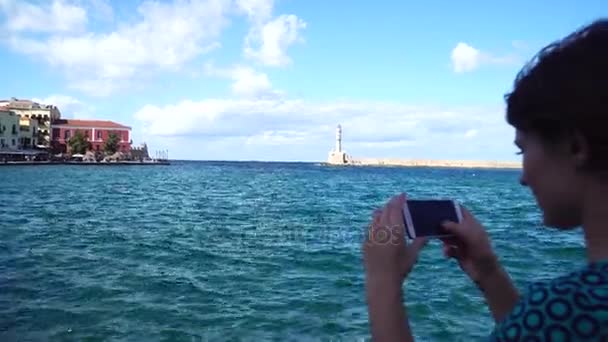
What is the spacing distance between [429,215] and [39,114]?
117 meters

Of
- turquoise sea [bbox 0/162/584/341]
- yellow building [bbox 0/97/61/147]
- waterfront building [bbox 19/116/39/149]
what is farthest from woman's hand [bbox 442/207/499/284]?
yellow building [bbox 0/97/61/147]

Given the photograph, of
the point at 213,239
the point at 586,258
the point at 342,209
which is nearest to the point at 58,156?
the point at 342,209

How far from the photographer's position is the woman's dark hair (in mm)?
1068

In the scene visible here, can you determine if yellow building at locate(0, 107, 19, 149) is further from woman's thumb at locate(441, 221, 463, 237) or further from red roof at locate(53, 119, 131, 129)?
woman's thumb at locate(441, 221, 463, 237)

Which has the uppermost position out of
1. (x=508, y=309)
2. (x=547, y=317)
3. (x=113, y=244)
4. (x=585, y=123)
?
(x=585, y=123)

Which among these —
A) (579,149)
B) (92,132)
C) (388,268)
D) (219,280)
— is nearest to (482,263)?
(388,268)

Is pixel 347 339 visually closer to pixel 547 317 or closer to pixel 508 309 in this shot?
pixel 508 309

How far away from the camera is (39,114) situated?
107m

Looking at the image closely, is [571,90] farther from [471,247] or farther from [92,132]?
[92,132]

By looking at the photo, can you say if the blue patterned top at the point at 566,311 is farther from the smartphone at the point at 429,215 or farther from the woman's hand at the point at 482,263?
the woman's hand at the point at 482,263

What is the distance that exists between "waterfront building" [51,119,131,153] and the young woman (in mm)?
119296

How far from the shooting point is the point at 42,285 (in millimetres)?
10688

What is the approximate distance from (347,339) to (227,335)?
5.34ft

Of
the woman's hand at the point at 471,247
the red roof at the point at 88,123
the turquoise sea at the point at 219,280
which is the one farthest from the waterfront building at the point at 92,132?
the woman's hand at the point at 471,247
